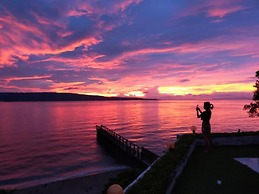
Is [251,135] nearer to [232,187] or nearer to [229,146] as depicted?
[229,146]

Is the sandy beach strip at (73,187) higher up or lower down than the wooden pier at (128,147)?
lower down

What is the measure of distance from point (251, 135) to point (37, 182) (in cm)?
1922

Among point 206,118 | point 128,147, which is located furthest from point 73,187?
point 206,118

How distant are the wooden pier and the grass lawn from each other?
11.0 metres

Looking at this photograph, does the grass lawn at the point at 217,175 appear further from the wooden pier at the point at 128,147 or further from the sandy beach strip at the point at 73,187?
the sandy beach strip at the point at 73,187

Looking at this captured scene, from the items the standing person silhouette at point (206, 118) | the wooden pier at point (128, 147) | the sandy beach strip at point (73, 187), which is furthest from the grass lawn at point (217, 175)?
the sandy beach strip at point (73, 187)

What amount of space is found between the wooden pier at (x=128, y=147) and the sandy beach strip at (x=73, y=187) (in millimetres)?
4138

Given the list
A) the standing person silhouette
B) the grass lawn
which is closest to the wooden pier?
the standing person silhouette

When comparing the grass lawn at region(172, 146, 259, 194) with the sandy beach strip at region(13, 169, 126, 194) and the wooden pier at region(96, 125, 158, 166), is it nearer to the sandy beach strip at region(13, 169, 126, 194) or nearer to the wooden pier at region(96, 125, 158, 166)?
the wooden pier at region(96, 125, 158, 166)

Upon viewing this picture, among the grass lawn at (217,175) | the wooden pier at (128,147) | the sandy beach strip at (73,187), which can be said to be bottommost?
the sandy beach strip at (73,187)

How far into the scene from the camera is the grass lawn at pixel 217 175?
8.12 m

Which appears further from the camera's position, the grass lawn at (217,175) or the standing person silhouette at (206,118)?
the standing person silhouette at (206,118)

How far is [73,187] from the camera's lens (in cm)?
2336

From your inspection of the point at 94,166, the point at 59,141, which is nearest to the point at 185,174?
the point at 94,166
